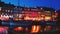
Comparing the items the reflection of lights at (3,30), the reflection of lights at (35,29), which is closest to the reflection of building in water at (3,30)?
the reflection of lights at (3,30)

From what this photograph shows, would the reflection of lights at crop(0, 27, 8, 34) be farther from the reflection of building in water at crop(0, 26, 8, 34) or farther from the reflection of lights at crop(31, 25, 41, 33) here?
the reflection of lights at crop(31, 25, 41, 33)

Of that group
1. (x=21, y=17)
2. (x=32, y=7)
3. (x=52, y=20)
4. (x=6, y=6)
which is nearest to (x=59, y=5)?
(x=52, y=20)

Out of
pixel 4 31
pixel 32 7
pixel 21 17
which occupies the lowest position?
pixel 4 31

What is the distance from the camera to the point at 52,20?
2.62 meters

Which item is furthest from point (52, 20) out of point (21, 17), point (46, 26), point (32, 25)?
Answer: point (21, 17)

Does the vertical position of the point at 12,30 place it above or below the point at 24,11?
below

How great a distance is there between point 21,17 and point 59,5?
66 cm

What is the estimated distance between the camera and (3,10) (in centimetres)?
254

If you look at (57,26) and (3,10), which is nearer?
(3,10)

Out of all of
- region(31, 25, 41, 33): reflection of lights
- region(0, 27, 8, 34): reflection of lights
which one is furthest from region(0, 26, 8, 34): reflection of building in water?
region(31, 25, 41, 33): reflection of lights

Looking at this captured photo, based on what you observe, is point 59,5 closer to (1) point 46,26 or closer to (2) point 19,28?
(1) point 46,26

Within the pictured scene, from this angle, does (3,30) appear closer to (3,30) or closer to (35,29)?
(3,30)

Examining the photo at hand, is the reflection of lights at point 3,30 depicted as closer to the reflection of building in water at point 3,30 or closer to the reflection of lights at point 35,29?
the reflection of building in water at point 3,30

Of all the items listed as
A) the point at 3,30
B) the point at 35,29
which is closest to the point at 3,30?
the point at 3,30
